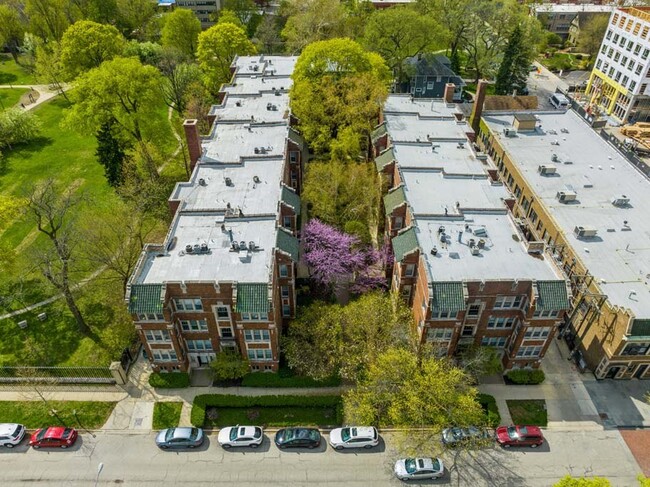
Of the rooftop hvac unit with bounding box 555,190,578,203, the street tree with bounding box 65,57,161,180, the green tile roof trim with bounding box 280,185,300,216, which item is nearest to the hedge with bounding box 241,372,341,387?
the green tile roof trim with bounding box 280,185,300,216

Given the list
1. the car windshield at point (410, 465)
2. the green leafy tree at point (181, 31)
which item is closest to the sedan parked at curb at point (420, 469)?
the car windshield at point (410, 465)

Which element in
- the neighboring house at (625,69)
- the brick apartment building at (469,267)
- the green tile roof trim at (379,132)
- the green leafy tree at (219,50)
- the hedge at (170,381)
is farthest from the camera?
the green leafy tree at (219,50)

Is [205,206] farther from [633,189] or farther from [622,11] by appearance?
[622,11]

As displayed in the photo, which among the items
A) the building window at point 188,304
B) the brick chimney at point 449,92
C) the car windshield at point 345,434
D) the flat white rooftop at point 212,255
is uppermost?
the brick chimney at point 449,92

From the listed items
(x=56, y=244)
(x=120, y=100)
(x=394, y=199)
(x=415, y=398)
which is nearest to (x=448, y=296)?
(x=415, y=398)

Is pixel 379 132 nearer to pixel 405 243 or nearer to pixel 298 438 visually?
pixel 405 243

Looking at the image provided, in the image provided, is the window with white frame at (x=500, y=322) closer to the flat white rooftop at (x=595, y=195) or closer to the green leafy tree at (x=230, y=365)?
the flat white rooftop at (x=595, y=195)
